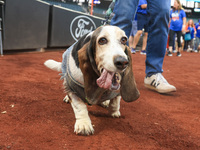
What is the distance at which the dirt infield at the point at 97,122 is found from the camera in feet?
4.01

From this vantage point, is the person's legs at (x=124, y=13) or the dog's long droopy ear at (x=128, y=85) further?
the person's legs at (x=124, y=13)

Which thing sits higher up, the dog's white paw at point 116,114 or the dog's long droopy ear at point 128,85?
the dog's long droopy ear at point 128,85

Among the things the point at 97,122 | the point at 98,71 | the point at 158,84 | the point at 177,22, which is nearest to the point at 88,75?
the point at 98,71

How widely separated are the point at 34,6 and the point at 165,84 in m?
3.95

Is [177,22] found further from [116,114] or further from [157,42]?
[116,114]

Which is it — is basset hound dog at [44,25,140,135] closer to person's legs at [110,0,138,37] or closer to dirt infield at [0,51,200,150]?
dirt infield at [0,51,200,150]

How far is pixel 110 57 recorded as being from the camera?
1.15 m

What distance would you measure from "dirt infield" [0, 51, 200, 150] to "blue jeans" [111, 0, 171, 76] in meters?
0.36

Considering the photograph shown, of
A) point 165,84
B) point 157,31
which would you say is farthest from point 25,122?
point 157,31

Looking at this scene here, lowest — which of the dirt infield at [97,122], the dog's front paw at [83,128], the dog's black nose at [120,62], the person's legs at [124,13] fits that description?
the dirt infield at [97,122]

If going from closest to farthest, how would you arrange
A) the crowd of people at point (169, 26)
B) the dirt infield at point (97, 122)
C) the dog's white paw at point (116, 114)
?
the dirt infield at point (97, 122), the dog's white paw at point (116, 114), the crowd of people at point (169, 26)

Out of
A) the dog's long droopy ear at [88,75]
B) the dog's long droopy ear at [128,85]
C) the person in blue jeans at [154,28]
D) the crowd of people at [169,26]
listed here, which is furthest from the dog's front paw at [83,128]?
the crowd of people at [169,26]

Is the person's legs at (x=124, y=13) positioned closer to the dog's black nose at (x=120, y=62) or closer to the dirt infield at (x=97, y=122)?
the dirt infield at (x=97, y=122)

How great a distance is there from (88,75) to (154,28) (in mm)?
1277
